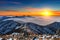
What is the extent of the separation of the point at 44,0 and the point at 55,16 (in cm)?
41

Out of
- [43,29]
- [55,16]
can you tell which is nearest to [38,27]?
[43,29]

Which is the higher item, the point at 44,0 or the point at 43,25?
the point at 44,0

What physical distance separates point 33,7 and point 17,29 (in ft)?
1.89

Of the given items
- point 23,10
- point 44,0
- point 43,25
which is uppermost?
point 44,0

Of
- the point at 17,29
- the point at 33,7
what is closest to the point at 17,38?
the point at 17,29

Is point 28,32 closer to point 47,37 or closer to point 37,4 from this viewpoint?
point 47,37

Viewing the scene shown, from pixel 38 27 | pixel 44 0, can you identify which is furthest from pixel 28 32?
pixel 44 0

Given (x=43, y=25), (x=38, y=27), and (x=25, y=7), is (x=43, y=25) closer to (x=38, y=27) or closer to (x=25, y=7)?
(x=38, y=27)

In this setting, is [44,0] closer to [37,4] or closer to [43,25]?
[37,4]

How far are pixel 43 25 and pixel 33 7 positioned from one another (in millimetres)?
438

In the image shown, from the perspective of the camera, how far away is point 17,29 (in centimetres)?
338

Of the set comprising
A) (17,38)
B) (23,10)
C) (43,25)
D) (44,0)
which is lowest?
(17,38)

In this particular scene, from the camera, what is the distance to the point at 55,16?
3.44 meters

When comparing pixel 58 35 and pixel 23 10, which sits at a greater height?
pixel 23 10
